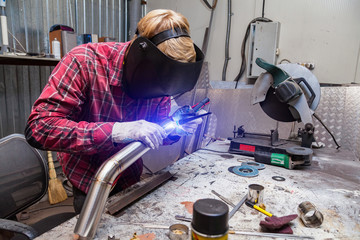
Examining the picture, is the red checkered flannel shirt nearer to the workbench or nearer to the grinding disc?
the workbench

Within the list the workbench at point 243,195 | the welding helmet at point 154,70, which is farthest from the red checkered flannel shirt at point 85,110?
the workbench at point 243,195

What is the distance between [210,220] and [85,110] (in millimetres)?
720

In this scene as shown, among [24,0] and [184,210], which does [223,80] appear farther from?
[24,0]

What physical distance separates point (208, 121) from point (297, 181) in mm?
1249

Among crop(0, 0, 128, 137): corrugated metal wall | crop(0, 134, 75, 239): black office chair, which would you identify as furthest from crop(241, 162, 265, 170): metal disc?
crop(0, 0, 128, 137): corrugated metal wall

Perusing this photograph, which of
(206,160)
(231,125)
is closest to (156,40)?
(206,160)

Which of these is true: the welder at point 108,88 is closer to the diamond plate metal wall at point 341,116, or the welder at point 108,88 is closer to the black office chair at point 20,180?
the black office chair at point 20,180

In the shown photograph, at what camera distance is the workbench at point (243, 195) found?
71 cm

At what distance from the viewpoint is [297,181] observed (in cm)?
109

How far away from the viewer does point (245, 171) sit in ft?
3.93

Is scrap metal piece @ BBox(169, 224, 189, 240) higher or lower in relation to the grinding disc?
higher

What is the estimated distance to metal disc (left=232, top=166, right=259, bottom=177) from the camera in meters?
1.15

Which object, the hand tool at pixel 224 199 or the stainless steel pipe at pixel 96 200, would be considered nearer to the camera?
the stainless steel pipe at pixel 96 200

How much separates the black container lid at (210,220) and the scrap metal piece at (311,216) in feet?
1.24
